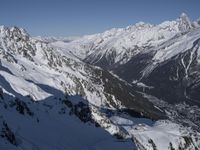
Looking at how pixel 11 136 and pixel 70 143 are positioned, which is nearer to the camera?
pixel 11 136

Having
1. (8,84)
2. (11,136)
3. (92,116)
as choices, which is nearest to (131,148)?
(92,116)

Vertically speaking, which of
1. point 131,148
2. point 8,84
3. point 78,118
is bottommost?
point 131,148

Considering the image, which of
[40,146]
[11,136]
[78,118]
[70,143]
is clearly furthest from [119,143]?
[11,136]

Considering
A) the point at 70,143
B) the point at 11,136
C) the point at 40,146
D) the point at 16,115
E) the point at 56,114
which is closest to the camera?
the point at 11,136

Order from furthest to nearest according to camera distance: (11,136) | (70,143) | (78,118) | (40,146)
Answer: (78,118) < (70,143) < (40,146) < (11,136)

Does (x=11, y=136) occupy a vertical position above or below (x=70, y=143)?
above

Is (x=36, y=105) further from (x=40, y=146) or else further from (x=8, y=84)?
(x=40, y=146)

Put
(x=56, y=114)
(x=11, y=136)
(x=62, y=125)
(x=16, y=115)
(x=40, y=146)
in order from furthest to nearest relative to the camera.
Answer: (x=56, y=114) → (x=62, y=125) → (x=16, y=115) → (x=40, y=146) → (x=11, y=136)

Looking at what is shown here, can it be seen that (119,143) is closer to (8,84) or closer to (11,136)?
(8,84)

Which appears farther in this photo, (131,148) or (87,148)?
(131,148)
